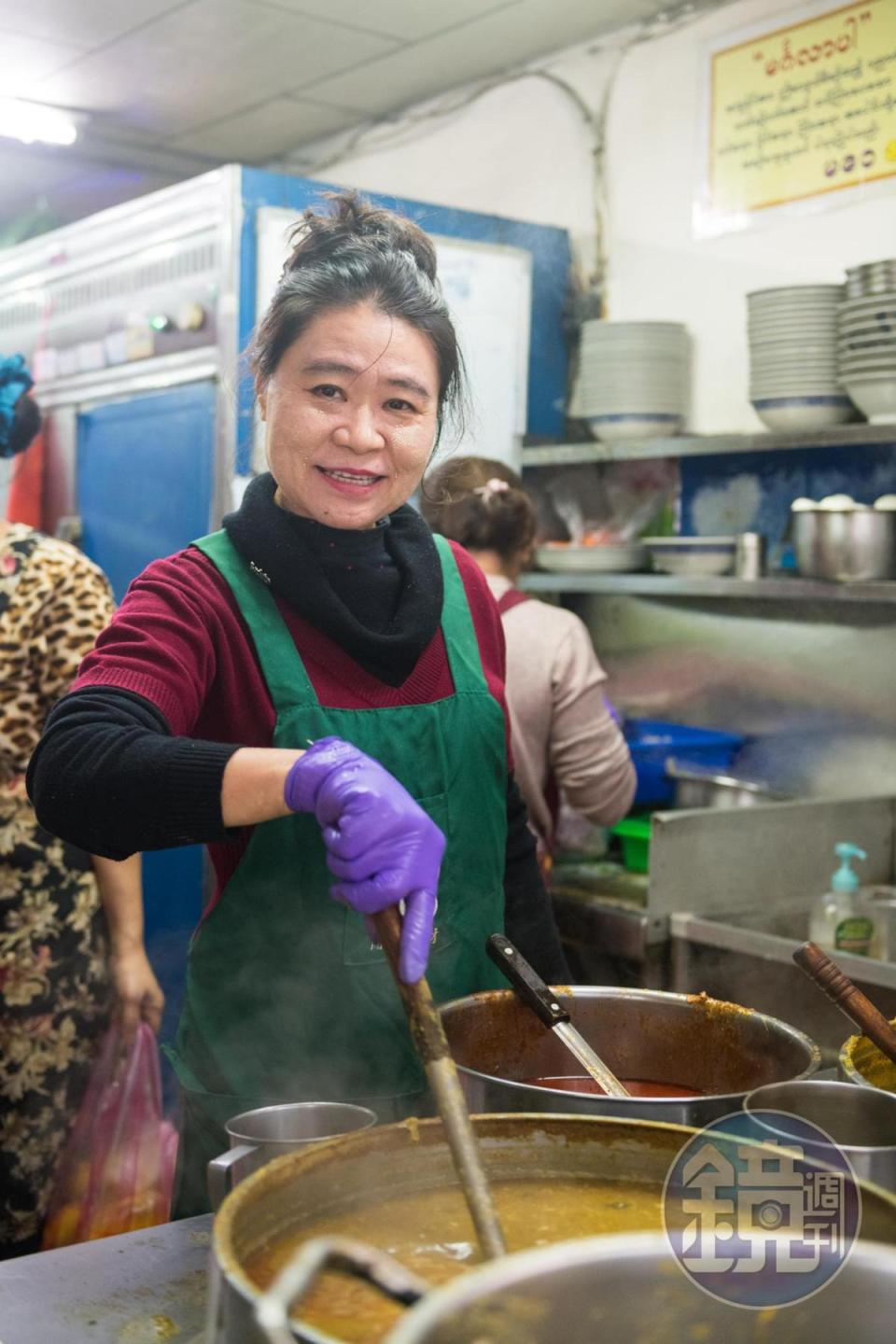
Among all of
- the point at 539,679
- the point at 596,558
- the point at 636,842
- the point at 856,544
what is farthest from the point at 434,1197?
the point at 596,558

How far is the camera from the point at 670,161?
13.0ft

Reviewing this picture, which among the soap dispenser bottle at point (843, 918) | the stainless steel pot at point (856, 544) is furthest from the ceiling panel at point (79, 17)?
the soap dispenser bottle at point (843, 918)

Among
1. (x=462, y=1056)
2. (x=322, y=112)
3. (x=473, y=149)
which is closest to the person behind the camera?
(x=462, y=1056)

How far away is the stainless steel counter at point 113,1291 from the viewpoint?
1.15 m

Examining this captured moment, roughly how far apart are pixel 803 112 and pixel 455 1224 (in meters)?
3.23

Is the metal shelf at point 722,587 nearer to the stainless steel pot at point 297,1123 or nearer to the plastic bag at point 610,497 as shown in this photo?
the plastic bag at point 610,497

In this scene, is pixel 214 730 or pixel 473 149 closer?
pixel 214 730

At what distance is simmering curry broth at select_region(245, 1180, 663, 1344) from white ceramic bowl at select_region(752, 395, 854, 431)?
2.54 meters

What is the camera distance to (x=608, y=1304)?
0.77 metres

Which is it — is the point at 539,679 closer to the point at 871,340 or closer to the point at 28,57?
the point at 871,340

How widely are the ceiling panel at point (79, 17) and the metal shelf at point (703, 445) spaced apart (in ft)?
5.47

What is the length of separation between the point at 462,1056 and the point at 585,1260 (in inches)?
28.1

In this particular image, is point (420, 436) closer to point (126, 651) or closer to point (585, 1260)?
point (126, 651)

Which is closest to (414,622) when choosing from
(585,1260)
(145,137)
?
(585,1260)
